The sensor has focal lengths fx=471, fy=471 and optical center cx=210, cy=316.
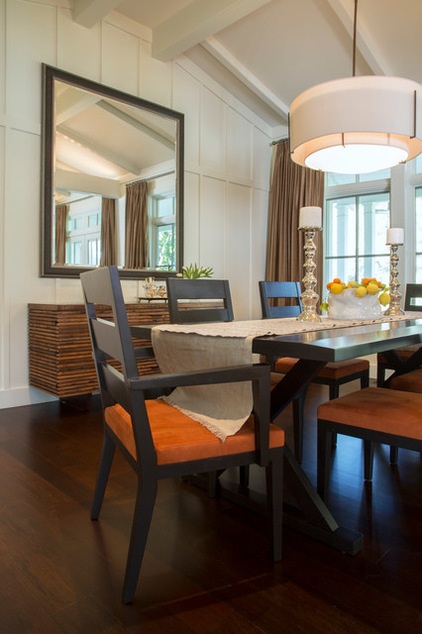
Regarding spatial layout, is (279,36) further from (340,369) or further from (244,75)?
(340,369)

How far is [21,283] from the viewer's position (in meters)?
3.41

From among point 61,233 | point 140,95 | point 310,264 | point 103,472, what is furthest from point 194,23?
point 103,472

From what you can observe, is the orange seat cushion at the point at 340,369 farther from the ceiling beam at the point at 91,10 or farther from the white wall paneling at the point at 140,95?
the ceiling beam at the point at 91,10

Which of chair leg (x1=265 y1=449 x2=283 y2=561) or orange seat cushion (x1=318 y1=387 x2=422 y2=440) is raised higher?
orange seat cushion (x1=318 y1=387 x2=422 y2=440)

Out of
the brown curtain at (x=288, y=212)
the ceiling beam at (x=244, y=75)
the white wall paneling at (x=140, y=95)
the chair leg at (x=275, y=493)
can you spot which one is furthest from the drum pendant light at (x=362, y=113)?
the brown curtain at (x=288, y=212)

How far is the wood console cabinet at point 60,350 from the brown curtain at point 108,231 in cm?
60

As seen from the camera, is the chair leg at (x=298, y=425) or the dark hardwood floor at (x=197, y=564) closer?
the dark hardwood floor at (x=197, y=564)

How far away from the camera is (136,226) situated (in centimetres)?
404

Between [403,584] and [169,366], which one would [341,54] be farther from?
[403,584]

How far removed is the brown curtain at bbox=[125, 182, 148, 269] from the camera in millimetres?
3975

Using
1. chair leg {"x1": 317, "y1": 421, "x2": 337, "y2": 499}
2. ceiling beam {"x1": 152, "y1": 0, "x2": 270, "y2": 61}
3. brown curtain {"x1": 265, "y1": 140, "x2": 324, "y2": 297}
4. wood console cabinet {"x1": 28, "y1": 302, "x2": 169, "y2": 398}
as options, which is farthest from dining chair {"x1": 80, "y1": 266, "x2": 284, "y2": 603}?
brown curtain {"x1": 265, "y1": 140, "x2": 324, "y2": 297}

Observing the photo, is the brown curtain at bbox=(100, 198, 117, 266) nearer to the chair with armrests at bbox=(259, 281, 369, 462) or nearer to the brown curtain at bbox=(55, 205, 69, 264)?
the brown curtain at bbox=(55, 205, 69, 264)

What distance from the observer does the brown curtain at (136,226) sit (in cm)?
397

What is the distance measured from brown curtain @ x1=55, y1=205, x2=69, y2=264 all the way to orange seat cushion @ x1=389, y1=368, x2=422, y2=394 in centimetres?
249
